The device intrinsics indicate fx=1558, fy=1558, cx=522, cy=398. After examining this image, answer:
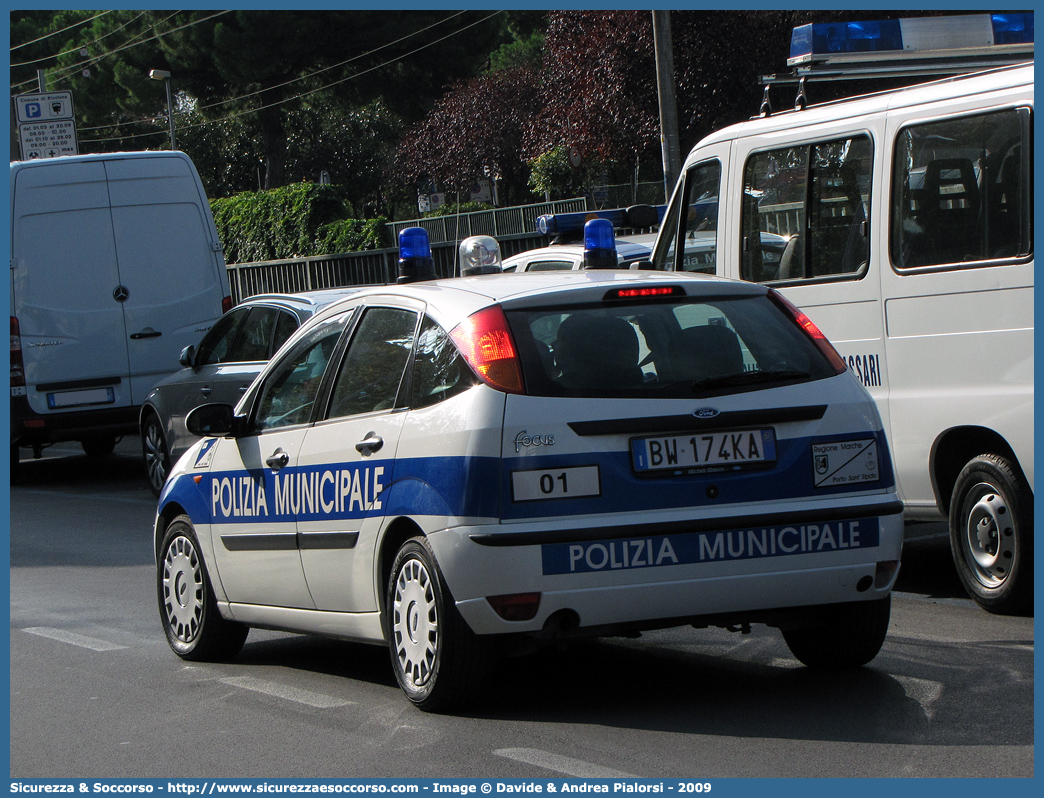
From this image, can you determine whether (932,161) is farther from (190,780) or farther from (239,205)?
(239,205)

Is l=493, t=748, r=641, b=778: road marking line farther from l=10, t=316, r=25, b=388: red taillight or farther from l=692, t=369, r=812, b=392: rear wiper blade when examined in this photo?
l=10, t=316, r=25, b=388: red taillight

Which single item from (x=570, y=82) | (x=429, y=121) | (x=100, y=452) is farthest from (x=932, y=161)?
(x=429, y=121)

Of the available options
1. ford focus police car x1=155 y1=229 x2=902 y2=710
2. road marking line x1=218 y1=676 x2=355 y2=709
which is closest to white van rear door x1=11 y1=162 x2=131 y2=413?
road marking line x1=218 y1=676 x2=355 y2=709

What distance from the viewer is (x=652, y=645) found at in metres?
6.80

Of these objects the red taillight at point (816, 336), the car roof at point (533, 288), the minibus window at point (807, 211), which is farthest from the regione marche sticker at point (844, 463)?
the minibus window at point (807, 211)

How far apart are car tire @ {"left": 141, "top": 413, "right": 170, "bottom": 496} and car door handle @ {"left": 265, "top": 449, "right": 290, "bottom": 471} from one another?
7.13 m

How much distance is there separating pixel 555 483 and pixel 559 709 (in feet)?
3.03

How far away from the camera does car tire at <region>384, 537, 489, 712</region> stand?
528 centimetres

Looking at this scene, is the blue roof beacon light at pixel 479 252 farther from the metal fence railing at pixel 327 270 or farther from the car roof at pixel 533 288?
the metal fence railing at pixel 327 270

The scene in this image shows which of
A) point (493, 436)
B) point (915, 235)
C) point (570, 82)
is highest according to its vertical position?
→ point (570, 82)

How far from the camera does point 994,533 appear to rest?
7070 millimetres

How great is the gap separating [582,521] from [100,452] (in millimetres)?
14062

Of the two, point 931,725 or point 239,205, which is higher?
point 239,205

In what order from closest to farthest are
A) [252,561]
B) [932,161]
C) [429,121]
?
1. [252,561]
2. [932,161]
3. [429,121]
